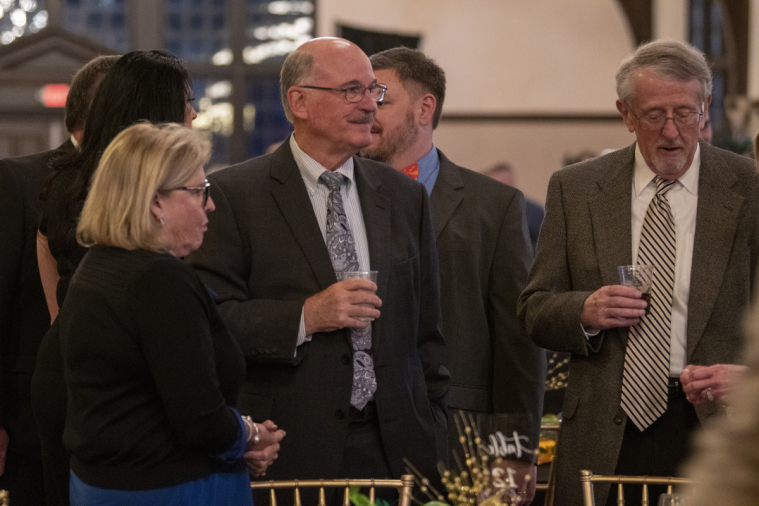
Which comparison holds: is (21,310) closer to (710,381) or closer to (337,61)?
(337,61)

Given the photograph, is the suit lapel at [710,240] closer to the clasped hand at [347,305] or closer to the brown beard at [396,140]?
the clasped hand at [347,305]

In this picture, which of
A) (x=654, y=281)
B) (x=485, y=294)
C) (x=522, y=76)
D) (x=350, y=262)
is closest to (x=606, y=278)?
(x=654, y=281)

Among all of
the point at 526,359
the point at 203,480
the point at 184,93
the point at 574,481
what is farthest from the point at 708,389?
the point at 184,93

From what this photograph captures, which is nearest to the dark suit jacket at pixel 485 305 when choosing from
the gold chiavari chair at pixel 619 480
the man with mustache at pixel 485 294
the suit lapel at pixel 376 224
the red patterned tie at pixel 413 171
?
the man with mustache at pixel 485 294

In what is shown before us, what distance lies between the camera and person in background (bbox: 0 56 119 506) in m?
2.47

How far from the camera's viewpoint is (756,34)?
401 inches

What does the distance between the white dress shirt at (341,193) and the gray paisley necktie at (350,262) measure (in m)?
0.01

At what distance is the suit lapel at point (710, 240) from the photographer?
7.38ft

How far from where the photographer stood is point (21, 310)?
99.9 inches

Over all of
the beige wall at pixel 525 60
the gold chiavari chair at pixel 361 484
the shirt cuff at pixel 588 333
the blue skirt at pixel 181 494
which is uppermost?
the beige wall at pixel 525 60

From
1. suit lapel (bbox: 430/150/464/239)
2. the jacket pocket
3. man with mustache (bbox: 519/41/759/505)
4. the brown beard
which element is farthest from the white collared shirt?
the brown beard

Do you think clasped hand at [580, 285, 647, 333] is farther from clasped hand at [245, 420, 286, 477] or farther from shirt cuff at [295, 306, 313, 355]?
clasped hand at [245, 420, 286, 477]

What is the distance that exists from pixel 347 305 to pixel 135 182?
63 centimetres

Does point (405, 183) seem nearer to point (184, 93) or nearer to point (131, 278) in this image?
point (184, 93)
